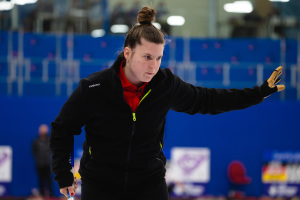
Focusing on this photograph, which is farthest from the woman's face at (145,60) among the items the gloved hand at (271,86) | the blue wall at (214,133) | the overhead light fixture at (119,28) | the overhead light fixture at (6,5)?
the overhead light fixture at (6,5)

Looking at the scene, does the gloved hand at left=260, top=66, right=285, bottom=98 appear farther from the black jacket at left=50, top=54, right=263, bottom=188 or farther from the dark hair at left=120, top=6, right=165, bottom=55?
the dark hair at left=120, top=6, right=165, bottom=55

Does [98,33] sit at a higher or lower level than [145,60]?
higher

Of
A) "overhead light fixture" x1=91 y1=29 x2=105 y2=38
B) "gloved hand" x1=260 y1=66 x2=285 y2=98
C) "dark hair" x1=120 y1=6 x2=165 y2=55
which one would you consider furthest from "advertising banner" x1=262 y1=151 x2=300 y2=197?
"dark hair" x1=120 y1=6 x2=165 y2=55

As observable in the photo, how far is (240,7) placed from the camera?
1366 centimetres

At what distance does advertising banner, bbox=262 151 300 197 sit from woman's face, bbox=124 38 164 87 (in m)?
8.39

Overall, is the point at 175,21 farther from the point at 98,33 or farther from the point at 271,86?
the point at 271,86

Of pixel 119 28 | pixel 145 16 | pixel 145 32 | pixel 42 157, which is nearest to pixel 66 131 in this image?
pixel 145 32

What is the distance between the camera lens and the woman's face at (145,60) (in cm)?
265

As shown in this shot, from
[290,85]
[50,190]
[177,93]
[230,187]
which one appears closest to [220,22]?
[290,85]

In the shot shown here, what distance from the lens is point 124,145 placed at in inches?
106

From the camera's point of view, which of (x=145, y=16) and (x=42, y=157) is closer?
(x=145, y=16)

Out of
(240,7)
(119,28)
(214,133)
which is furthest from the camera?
(240,7)

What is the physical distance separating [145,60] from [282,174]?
8.51 m

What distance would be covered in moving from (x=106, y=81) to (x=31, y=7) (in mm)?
10950
